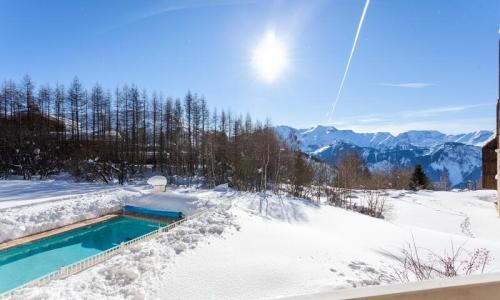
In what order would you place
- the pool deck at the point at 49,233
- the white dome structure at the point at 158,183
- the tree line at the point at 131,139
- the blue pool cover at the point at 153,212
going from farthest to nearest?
the tree line at the point at 131,139 < the white dome structure at the point at 158,183 < the blue pool cover at the point at 153,212 < the pool deck at the point at 49,233

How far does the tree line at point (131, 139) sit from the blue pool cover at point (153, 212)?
7260mm

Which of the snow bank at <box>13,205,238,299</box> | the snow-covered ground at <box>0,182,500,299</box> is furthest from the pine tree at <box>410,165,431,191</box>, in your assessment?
the snow bank at <box>13,205,238,299</box>

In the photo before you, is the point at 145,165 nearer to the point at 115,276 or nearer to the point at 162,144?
the point at 162,144

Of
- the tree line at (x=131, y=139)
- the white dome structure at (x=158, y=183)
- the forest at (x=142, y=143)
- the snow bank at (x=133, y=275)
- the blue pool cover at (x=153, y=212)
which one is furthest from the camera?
the tree line at (x=131, y=139)

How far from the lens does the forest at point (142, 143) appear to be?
1898 centimetres

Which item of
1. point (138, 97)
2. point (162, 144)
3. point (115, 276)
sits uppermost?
point (138, 97)

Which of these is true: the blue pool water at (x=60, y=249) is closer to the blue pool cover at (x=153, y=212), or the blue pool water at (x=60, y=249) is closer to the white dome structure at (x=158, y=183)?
the blue pool cover at (x=153, y=212)

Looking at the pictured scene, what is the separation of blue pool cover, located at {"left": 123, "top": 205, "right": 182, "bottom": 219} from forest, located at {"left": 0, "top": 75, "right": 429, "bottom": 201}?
7.16 m

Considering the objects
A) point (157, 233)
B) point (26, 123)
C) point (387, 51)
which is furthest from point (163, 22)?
point (26, 123)

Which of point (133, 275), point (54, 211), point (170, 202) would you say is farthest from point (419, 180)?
point (133, 275)

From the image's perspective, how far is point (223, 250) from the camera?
18.6 ft

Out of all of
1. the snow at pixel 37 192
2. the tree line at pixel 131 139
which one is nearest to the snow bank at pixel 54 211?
the snow at pixel 37 192

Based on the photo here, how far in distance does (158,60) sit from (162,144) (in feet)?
56.3

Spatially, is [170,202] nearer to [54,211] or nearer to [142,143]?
[54,211]
